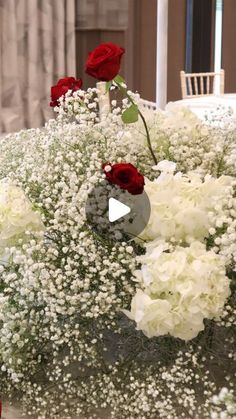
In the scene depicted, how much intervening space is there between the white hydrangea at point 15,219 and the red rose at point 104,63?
208mm

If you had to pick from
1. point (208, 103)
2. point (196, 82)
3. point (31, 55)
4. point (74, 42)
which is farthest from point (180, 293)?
point (74, 42)

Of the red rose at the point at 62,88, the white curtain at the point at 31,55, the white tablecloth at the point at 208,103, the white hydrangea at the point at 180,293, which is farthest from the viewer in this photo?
the white curtain at the point at 31,55

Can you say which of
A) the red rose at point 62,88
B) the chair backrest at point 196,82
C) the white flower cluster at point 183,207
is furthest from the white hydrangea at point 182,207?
the chair backrest at point 196,82

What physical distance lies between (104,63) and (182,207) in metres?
0.20

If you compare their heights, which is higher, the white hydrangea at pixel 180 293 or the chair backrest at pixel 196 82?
the white hydrangea at pixel 180 293

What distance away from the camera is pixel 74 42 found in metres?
4.96

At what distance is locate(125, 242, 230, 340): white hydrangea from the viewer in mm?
785

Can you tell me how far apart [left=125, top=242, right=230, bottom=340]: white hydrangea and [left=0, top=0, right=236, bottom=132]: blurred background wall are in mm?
3968

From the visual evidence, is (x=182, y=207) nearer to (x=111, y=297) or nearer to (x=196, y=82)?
(x=111, y=297)

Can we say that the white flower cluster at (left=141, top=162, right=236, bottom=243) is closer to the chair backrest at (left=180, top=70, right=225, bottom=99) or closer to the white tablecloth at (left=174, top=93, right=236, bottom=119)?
the white tablecloth at (left=174, top=93, right=236, bottom=119)

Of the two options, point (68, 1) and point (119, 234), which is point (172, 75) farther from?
point (119, 234)

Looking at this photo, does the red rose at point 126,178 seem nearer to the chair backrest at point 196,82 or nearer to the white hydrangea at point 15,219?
the white hydrangea at point 15,219
